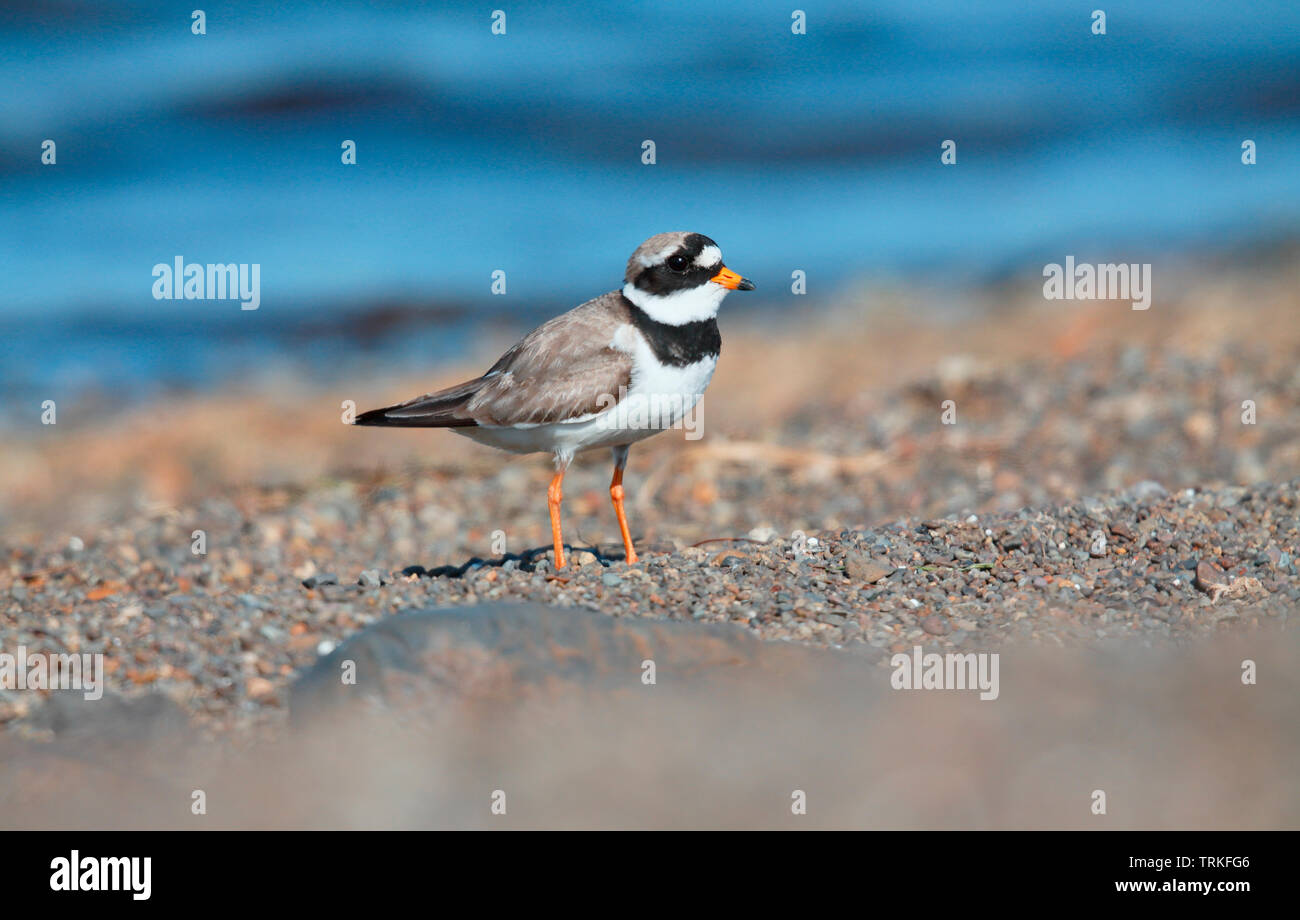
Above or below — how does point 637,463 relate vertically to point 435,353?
below

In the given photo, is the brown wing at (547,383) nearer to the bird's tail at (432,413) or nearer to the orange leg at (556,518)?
the bird's tail at (432,413)

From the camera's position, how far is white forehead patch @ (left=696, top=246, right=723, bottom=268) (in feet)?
22.0

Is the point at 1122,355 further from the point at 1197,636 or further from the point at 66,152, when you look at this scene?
the point at 66,152

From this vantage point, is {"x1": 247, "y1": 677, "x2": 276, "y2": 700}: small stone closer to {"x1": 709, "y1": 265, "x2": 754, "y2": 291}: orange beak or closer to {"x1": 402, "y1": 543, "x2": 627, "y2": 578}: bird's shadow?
{"x1": 402, "y1": 543, "x2": 627, "y2": 578}: bird's shadow

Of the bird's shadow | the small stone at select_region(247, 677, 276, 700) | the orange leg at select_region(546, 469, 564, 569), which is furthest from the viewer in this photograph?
the bird's shadow

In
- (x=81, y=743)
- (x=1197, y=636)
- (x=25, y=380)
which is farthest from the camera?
(x=25, y=380)

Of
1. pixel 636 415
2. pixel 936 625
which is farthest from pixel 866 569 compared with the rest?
pixel 636 415

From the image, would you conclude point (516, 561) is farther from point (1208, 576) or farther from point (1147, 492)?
point (1147, 492)

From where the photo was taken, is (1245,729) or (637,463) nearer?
(1245,729)

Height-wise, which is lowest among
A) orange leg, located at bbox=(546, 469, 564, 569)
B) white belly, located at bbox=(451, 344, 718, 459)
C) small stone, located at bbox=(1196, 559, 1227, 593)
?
small stone, located at bbox=(1196, 559, 1227, 593)

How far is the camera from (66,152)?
20.1 metres

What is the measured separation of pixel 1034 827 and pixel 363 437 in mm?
8522

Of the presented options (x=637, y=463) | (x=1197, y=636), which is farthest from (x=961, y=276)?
(x=1197, y=636)

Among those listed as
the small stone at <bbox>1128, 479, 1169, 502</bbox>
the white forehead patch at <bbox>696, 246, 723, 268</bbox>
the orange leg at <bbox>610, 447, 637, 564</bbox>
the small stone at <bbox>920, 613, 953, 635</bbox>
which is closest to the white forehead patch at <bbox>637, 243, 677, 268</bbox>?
the white forehead patch at <bbox>696, 246, 723, 268</bbox>
